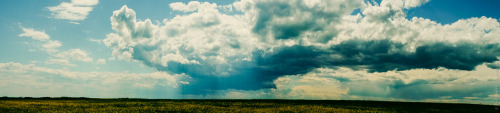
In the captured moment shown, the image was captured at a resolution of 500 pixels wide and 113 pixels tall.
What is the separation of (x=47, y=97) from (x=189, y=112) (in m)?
42.6

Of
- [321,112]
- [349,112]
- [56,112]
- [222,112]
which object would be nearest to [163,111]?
[222,112]

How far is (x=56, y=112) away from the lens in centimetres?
3034

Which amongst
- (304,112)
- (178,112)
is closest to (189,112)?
(178,112)

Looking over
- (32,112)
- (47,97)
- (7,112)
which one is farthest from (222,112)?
(47,97)

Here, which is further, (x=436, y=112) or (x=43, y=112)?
(x=436, y=112)

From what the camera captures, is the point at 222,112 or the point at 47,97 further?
the point at 47,97

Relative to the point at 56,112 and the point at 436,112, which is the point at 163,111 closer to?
the point at 56,112

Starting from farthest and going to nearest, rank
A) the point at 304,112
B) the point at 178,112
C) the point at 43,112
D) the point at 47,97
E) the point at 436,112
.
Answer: the point at 47,97
the point at 436,112
the point at 304,112
the point at 178,112
the point at 43,112

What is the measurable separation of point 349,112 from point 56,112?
33835 mm

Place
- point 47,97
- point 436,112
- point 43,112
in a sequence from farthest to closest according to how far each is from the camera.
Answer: point 47,97
point 436,112
point 43,112

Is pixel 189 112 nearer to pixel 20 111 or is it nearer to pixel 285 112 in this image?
pixel 285 112

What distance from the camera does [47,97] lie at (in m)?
58.9

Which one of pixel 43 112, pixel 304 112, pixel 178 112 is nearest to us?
pixel 43 112

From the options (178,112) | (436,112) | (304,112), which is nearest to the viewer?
(178,112)
